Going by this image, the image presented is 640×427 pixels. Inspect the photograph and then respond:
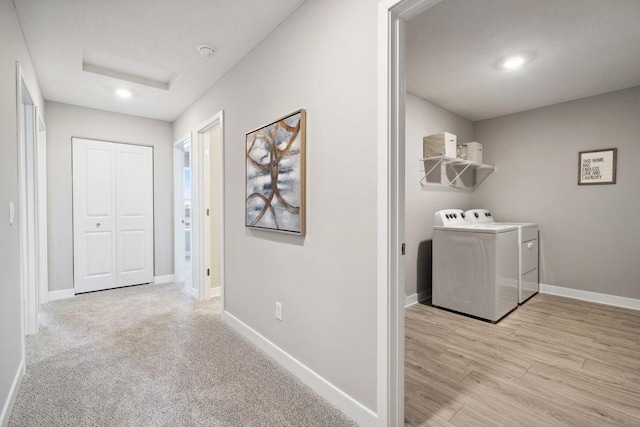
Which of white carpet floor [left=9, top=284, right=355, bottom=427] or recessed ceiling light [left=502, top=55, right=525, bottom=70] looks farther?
recessed ceiling light [left=502, top=55, right=525, bottom=70]

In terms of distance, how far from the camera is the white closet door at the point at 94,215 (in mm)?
3814

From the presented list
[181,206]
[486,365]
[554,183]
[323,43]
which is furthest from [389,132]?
[181,206]

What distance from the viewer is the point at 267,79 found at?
2301 mm

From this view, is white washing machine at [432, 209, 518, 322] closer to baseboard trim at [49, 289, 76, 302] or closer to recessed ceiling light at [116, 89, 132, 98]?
recessed ceiling light at [116, 89, 132, 98]

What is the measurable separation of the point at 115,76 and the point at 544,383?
4.25 m

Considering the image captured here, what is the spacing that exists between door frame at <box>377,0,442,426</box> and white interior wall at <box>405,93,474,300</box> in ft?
6.62

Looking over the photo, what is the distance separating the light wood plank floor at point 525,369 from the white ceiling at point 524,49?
2.29 meters

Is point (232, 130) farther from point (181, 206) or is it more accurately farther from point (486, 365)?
point (486, 365)

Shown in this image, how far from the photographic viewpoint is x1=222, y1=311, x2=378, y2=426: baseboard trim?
60.4 inches

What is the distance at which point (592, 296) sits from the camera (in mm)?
3496

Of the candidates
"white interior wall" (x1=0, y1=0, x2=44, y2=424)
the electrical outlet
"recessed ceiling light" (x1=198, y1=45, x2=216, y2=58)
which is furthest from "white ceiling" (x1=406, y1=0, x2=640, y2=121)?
"white interior wall" (x1=0, y1=0, x2=44, y2=424)

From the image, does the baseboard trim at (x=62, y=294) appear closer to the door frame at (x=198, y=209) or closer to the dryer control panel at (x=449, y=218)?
the door frame at (x=198, y=209)

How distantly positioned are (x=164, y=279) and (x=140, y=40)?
3.15 meters

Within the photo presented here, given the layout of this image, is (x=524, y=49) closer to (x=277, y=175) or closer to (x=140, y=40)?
(x=277, y=175)
